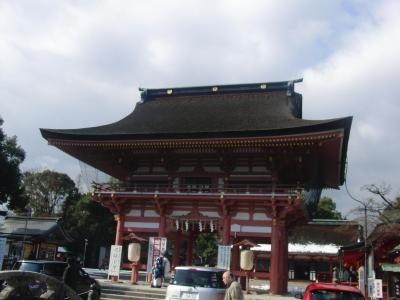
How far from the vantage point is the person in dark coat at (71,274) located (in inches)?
643

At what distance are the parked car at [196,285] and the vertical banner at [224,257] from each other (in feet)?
28.3

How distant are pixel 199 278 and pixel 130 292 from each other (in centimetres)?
890

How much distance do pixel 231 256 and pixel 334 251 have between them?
23887mm

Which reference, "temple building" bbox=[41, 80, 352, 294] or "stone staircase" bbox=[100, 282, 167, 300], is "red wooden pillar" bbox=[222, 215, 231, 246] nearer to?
"temple building" bbox=[41, 80, 352, 294]

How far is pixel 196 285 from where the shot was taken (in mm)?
13070

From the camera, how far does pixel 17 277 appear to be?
262 inches

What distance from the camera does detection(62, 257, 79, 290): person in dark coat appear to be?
16334 mm

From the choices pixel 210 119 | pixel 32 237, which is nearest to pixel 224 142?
pixel 210 119

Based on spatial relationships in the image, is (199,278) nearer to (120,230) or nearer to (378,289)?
(378,289)

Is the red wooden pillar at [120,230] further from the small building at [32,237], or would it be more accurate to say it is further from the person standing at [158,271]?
the small building at [32,237]

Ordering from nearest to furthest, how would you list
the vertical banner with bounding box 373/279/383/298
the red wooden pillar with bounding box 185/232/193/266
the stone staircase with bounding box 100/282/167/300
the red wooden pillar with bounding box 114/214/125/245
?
the vertical banner with bounding box 373/279/383/298
the stone staircase with bounding box 100/282/167/300
the red wooden pillar with bounding box 114/214/125/245
the red wooden pillar with bounding box 185/232/193/266

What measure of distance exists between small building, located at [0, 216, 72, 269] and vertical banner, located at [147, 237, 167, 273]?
16.7 m

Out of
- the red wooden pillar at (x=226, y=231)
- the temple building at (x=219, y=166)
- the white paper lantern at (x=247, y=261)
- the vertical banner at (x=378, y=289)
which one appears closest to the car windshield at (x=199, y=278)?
the vertical banner at (x=378, y=289)

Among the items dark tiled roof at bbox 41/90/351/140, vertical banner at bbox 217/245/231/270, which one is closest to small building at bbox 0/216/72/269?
dark tiled roof at bbox 41/90/351/140
